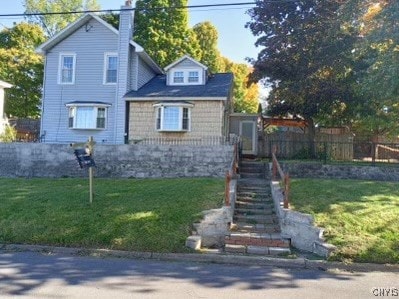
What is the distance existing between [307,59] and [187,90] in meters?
7.05

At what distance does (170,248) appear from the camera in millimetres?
7902

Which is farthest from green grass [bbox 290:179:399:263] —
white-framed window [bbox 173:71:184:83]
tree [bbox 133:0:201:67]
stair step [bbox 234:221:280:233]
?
tree [bbox 133:0:201:67]

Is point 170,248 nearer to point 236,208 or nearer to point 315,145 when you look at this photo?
point 236,208

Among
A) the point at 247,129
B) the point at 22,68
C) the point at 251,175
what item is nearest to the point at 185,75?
the point at 247,129

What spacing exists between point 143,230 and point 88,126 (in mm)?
14251

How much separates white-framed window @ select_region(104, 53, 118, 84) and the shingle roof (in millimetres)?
1505

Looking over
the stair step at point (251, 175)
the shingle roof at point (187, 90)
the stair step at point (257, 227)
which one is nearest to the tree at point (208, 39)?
the shingle roof at point (187, 90)

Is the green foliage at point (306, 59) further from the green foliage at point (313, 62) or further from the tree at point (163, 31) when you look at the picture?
the tree at point (163, 31)

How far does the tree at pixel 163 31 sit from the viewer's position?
30828mm

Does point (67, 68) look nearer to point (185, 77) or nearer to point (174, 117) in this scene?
point (185, 77)

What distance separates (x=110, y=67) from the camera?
21.8 metres

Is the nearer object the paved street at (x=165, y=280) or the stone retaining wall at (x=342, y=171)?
the paved street at (x=165, y=280)

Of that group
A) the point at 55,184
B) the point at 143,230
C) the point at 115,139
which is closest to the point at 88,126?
the point at 115,139

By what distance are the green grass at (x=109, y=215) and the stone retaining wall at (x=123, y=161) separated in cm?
374
